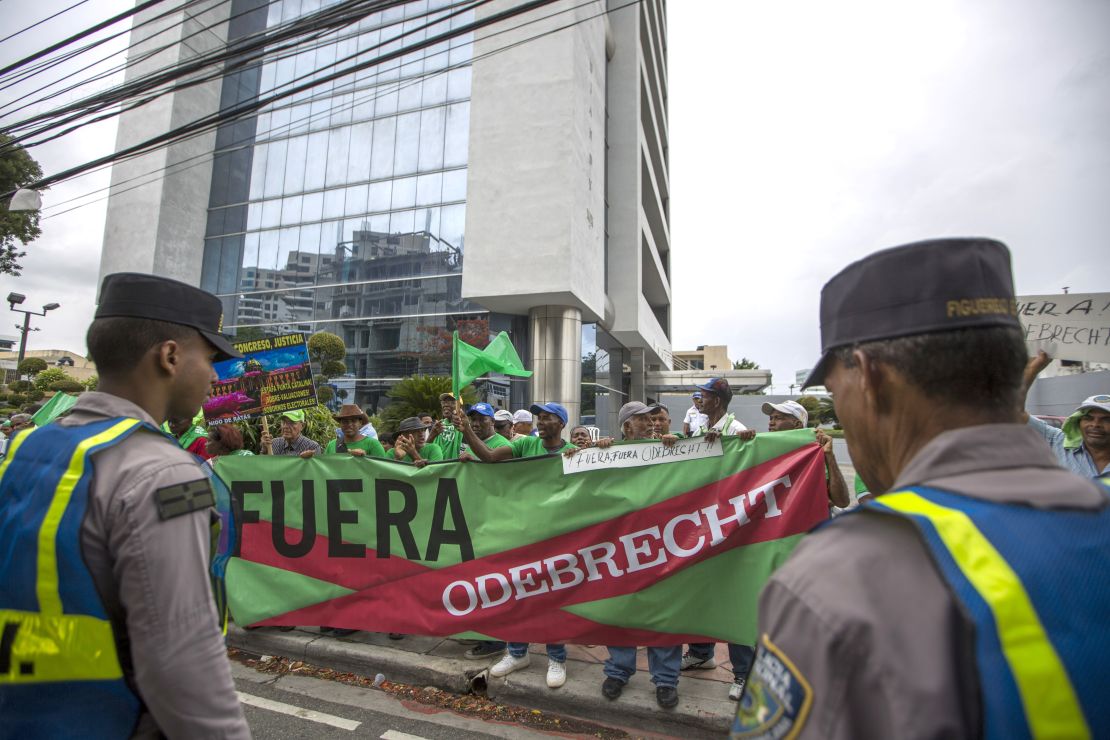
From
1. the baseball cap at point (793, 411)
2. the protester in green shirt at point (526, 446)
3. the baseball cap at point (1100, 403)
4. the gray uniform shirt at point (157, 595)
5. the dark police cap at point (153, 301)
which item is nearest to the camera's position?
the gray uniform shirt at point (157, 595)

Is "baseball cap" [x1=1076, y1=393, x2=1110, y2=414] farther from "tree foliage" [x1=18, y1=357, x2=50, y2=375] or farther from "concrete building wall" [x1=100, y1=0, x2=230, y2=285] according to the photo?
"concrete building wall" [x1=100, y1=0, x2=230, y2=285]

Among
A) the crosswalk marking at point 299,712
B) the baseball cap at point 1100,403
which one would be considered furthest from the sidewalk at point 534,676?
the baseball cap at point 1100,403

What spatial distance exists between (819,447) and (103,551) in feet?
13.1

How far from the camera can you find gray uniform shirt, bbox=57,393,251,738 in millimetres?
1247

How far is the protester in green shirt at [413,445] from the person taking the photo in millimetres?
5281

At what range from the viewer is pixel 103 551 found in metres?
1.30

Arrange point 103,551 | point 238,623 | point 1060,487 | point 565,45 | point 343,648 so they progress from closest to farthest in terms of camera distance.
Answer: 1. point 1060,487
2. point 103,551
3. point 343,648
4. point 238,623
5. point 565,45

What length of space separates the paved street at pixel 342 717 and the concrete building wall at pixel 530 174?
14069mm

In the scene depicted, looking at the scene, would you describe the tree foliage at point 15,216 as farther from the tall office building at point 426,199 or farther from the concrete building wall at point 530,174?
the concrete building wall at point 530,174

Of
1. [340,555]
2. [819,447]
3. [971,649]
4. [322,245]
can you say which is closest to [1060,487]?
[971,649]

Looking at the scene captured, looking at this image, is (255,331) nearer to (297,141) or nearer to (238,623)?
(297,141)

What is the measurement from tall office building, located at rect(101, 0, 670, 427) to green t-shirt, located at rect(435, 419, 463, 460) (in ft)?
35.6

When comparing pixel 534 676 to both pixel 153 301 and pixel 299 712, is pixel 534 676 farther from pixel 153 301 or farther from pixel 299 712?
pixel 153 301

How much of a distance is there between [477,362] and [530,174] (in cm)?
1327
